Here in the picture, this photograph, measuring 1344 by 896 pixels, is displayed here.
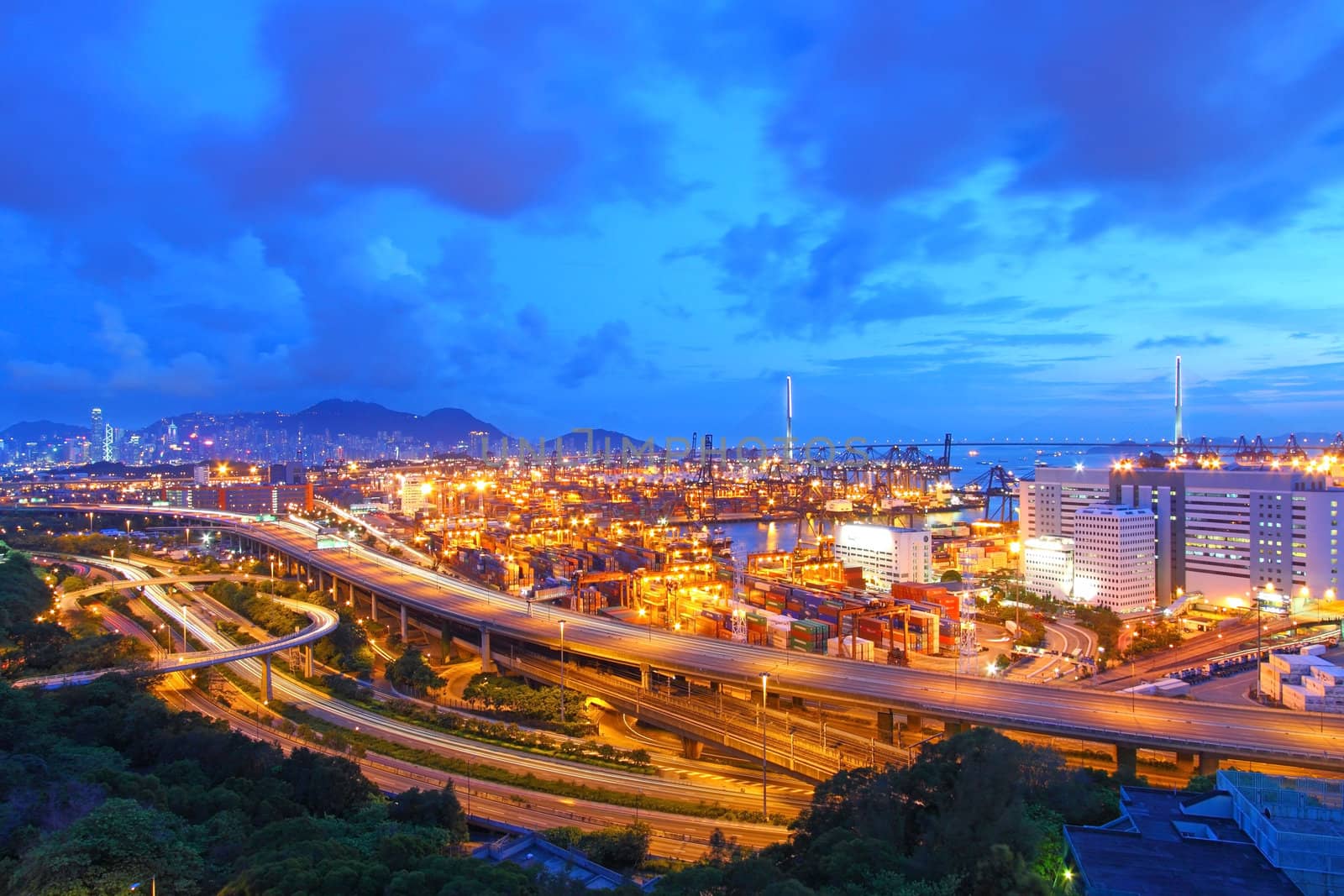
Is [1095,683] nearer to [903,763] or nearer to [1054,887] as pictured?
[903,763]

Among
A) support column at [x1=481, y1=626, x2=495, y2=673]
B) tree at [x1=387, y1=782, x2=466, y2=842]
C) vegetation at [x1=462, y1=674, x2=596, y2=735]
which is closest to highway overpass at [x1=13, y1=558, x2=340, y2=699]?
support column at [x1=481, y1=626, x2=495, y2=673]

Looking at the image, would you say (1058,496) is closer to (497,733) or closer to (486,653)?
(486,653)

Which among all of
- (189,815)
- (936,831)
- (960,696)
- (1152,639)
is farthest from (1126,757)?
(189,815)

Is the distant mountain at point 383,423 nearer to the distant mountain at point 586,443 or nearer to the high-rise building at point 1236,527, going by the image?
the distant mountain at point 586,443

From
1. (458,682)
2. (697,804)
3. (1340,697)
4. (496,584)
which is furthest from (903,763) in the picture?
(496,584)

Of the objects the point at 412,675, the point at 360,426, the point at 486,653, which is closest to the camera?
the point at 412,675

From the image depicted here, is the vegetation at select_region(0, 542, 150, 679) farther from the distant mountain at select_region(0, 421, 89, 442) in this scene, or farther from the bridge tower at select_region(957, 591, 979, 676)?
the distant mountain at select_region(0, 421, 89, 442)
